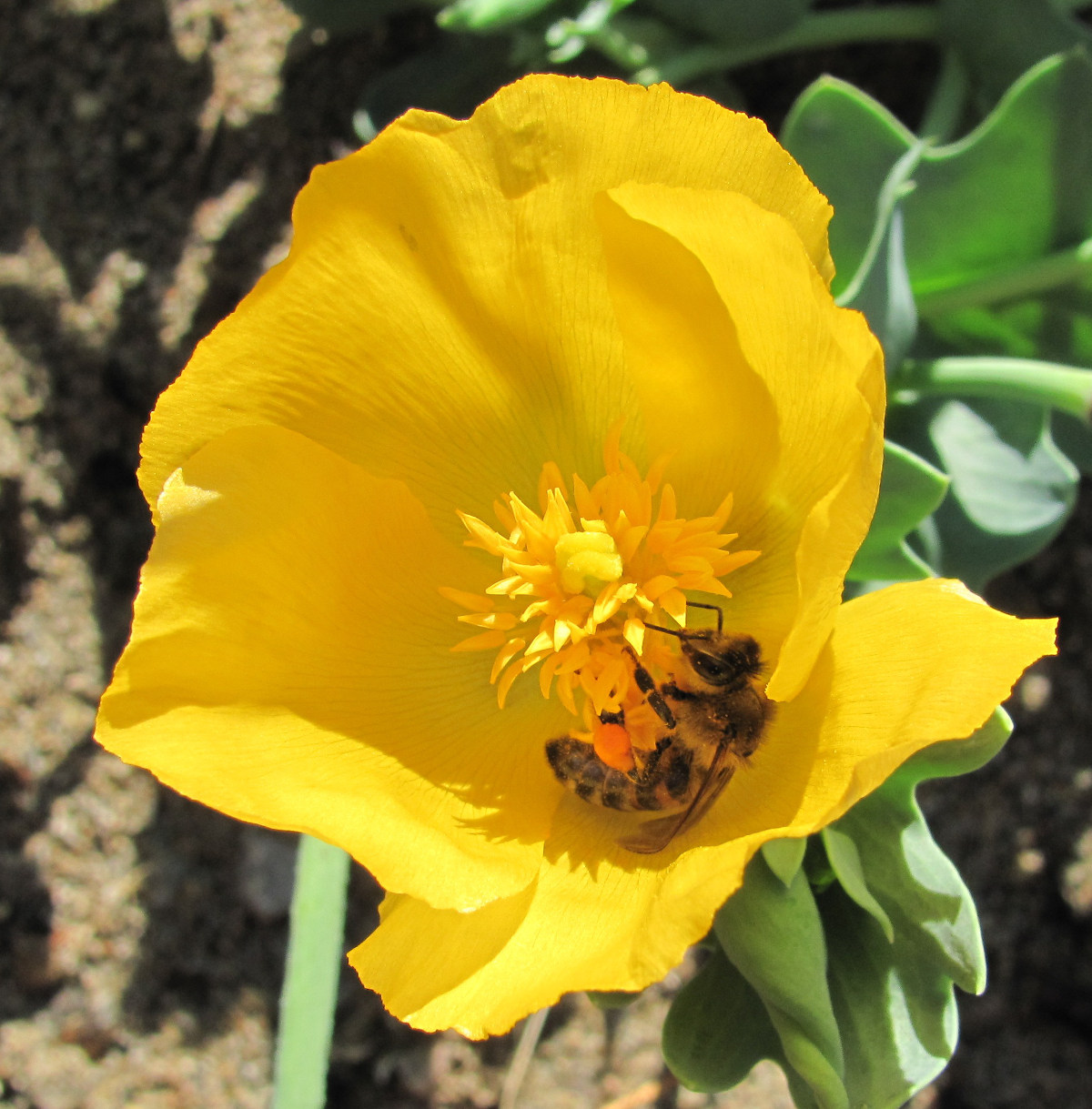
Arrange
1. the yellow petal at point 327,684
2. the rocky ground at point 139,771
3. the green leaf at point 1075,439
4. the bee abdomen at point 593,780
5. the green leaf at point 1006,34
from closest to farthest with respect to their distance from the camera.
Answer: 1. the yellow petal at point 327,684
2. the bee abdomen at point 593,780
3. the green leaf at point 1006,34
4. the green leaf at point 1075,439
5. the rocky ground at point 139,771

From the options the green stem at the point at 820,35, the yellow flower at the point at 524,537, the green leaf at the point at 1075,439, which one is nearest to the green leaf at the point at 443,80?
the green stem at the point at 820,35

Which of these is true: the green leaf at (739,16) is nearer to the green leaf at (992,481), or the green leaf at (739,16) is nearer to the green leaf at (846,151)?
the green leaf at (846,151)

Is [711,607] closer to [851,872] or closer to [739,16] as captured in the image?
[851,872]

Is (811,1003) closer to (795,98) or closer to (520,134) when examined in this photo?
(520,134)

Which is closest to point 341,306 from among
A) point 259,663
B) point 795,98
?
point 259,663

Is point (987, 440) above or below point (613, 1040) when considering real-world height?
above

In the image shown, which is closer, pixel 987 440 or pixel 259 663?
pixel 259 663
